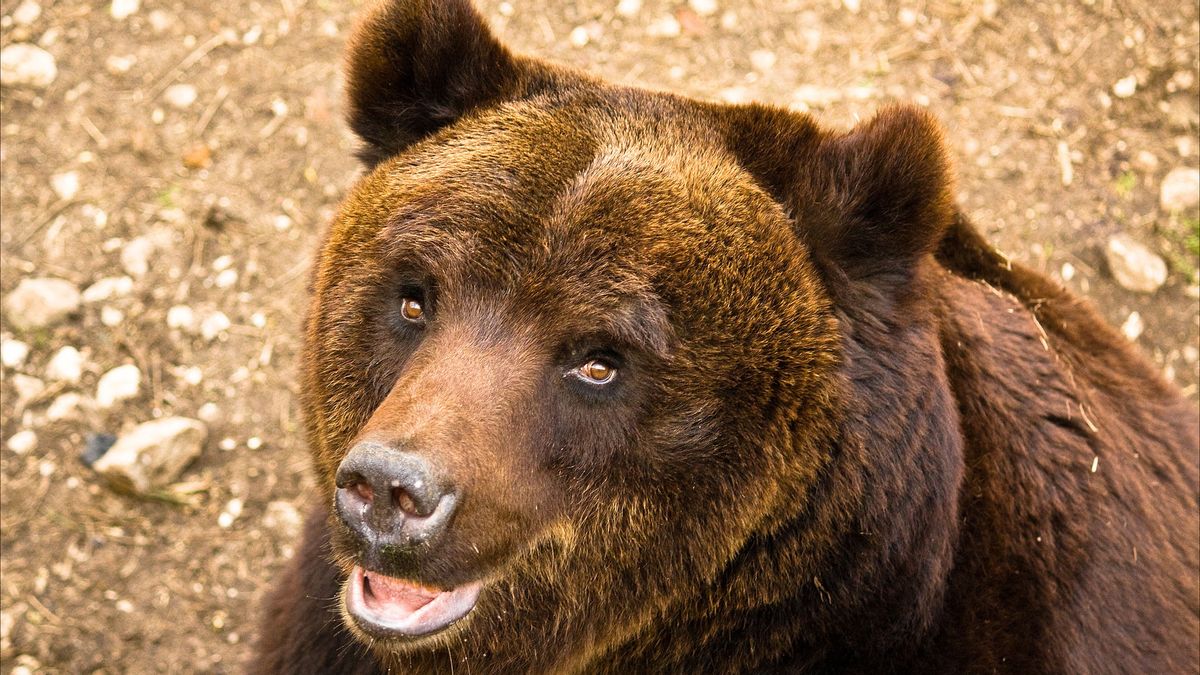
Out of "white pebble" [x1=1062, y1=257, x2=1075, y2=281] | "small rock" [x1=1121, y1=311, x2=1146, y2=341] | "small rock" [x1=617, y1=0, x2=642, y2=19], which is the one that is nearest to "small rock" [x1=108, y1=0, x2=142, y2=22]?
"small rock" [x1=617, y1=0, x2=642, y2=19]

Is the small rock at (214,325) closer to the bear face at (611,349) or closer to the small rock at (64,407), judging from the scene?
the small rock at (64,407)

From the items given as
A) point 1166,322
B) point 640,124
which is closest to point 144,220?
point 640,124

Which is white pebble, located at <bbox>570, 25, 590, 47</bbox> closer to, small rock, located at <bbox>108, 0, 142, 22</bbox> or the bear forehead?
small rock, located at <bbox>108, 0, 142, 22</bbox>

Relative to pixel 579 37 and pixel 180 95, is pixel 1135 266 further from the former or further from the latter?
pixel 180 95

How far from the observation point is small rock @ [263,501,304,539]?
563 cm

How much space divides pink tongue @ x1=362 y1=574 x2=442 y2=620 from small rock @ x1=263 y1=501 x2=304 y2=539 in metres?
2.48

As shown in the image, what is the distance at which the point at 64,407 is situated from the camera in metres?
5.66

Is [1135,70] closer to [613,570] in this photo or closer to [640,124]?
[640,124]

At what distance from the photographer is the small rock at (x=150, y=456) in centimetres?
543

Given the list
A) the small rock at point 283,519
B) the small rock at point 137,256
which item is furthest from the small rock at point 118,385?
the small rock at point 283,519

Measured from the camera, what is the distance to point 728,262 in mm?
3174

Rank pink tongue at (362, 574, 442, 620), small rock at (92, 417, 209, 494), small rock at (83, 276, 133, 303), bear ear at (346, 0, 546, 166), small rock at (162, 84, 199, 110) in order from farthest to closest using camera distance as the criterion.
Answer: small rock at (162, 84, 199, 110) → small rock at (83, 276, 133, 303) → small rock at (92, 417, 209, 494) → bear ear at (346, 0, 546, 166) → pink tongue at (362, 574, 442, 620)

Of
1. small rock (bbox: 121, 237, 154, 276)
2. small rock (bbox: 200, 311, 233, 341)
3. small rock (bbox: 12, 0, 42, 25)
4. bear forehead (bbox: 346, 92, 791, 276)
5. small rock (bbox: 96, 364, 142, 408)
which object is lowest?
small rock (bbox: 96, 364, 142, 408)

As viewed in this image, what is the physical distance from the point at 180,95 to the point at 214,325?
131 centimetres
